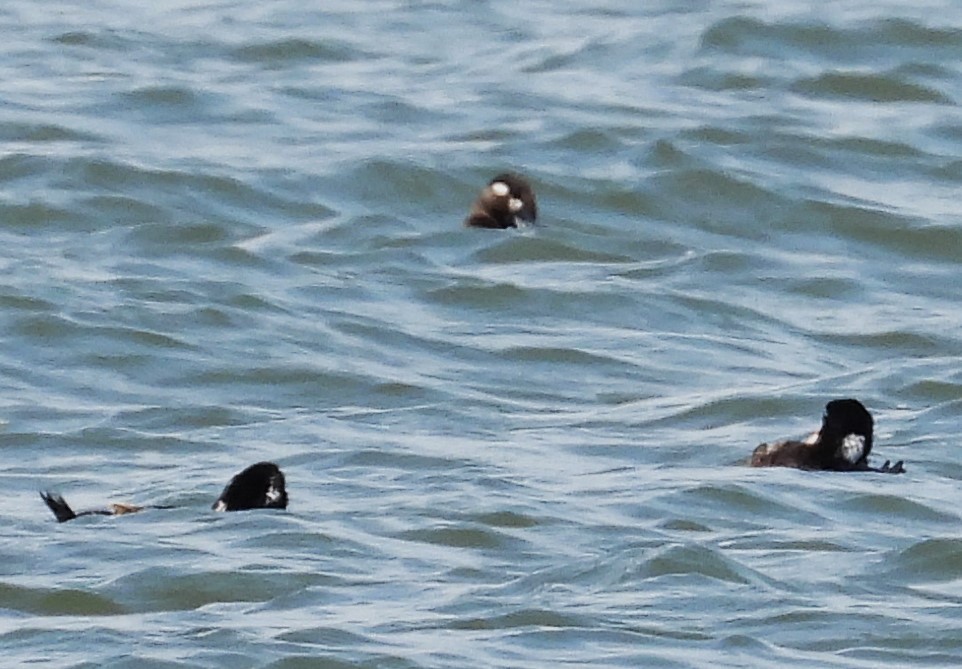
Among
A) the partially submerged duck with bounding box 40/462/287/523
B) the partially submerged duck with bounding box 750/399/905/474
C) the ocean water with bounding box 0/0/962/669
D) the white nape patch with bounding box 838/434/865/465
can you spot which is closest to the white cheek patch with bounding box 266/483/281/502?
the partially submerged duck with bounding box 40/462/287/523

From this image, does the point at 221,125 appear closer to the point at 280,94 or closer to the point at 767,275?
the point at 280,94

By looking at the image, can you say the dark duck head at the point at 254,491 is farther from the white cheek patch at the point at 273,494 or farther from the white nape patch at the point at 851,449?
the white nape patch at the point at 851,449

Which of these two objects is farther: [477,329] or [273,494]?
[477,329]

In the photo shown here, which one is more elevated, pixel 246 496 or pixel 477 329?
pixel 477 329

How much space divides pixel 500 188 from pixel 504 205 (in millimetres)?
286

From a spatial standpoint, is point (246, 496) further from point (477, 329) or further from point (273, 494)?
point (477, 329)

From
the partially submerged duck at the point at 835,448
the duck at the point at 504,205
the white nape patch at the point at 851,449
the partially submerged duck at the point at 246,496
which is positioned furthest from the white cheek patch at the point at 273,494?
the duck at the point at 504,205

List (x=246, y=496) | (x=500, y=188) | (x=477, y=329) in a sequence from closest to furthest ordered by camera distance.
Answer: (x=246, y=496), (x=477, y=329), (x=500, y=188)

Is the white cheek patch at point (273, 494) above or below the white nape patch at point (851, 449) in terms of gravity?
below

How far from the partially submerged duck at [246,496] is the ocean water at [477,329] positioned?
4.6 inches

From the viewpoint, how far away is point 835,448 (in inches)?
452

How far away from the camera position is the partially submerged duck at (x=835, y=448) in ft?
37.6

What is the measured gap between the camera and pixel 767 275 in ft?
52.2

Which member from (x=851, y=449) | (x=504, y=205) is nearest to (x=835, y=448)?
(x=851, y=449)
